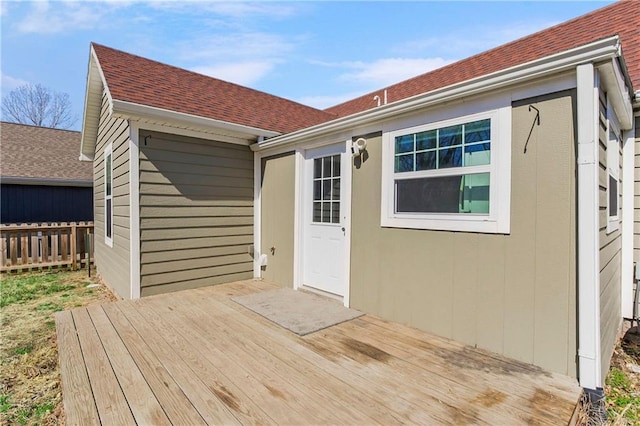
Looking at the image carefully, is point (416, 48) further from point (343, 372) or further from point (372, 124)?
point (343, 372)

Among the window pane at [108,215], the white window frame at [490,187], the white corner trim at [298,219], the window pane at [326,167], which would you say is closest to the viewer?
the white window frame at [490,187]

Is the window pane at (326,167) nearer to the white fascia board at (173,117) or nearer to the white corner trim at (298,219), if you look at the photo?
the white corner trim at (298,219)

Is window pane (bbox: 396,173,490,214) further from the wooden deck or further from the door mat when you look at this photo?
the door mat

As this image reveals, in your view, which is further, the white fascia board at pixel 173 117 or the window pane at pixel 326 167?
the window pane at pixel 326 167

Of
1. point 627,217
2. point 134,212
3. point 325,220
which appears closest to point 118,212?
point 134,212

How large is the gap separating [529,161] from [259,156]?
4055 mm

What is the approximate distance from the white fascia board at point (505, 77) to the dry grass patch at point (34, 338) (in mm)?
3594

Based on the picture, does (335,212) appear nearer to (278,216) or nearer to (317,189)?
(317,189)

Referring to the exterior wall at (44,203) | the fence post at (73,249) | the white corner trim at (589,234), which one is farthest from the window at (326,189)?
the exterior wall at (44,203)

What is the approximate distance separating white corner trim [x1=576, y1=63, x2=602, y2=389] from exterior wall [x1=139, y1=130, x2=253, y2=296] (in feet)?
14.6

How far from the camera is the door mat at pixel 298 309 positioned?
3.31 meters

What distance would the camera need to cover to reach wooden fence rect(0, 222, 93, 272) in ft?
21.0

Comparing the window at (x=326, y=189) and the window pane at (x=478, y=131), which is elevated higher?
the window pane at (x=478, y=131)

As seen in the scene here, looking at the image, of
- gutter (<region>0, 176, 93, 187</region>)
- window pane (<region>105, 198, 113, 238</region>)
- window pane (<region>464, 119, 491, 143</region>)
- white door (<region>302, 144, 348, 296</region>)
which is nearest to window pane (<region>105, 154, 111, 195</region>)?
window pane (<region>105, 198, 113, 238</region>)
